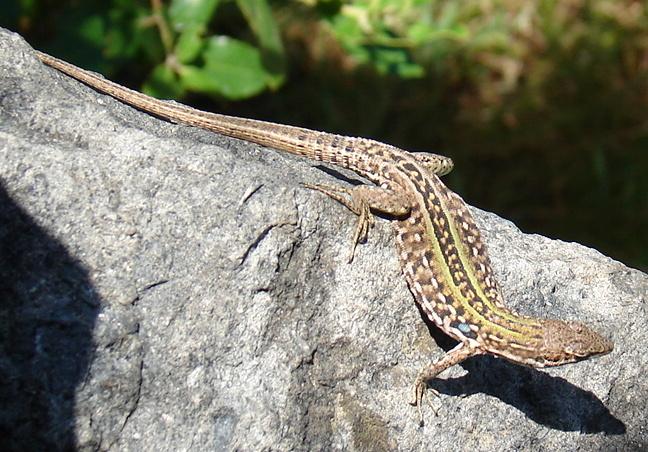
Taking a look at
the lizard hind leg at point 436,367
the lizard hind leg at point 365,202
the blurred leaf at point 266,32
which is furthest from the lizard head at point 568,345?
the blurred leaf at point 266,32

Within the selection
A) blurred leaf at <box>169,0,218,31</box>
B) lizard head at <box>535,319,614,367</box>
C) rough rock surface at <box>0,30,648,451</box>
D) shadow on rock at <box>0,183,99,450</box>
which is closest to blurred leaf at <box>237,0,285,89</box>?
blurred leaf at <box>169,0,218,31</box>

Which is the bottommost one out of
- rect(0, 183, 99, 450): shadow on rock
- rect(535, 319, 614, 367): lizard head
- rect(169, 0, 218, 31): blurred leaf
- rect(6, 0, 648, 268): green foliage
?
rect(0, 183, 99, 450): shadow on rock

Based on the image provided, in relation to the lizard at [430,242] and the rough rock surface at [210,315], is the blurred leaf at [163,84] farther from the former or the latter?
the rough rock surface at [210,315]

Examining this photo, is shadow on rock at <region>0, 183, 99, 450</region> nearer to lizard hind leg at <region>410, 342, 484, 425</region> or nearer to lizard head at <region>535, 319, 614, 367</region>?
lizard hind leg at <region>410, 342, 484, 425</region>

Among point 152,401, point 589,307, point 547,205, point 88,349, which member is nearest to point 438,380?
point 589,307

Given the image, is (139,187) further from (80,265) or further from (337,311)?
(337,311)

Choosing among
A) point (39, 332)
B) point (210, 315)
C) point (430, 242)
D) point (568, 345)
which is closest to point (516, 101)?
point (430, 242)

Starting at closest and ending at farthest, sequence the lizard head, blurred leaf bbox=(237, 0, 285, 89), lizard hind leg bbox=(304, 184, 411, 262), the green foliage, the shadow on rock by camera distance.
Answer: the shadow on rock
the lizard head
lizard hind leg bbox=(304, 184, 411, 262)
blurred leaf bbox=(237, 0, 285, 89)
the green foliage
